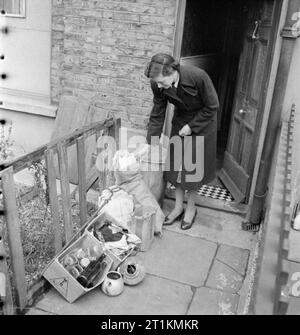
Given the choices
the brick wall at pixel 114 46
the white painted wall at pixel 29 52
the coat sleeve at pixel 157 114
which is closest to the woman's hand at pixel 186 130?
the coat sleeve at pixel 157 114

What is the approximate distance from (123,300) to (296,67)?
114 inches

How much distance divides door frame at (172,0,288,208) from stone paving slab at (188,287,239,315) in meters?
1.71

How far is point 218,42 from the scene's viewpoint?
7094 mm

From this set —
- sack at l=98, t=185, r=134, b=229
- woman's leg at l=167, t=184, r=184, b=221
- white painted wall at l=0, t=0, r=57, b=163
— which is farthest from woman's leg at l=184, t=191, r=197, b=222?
white painted wall at l=0, t=0, r=57, b=163

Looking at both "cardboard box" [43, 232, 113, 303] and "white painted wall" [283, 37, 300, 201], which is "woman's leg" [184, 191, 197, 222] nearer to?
"white painted wall" [283, 37, 300, 201]

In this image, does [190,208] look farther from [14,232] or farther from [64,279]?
[14,232]

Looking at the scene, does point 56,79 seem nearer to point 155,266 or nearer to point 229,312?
point 155,266

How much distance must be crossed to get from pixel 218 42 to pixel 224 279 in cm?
460

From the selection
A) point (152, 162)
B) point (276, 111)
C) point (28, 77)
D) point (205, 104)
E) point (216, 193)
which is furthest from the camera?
point (28, 77)

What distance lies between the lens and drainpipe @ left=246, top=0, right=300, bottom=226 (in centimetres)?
414

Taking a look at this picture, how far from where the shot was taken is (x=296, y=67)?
170 inches

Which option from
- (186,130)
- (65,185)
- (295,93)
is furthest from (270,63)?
(65,185)

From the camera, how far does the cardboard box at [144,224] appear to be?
399 cm

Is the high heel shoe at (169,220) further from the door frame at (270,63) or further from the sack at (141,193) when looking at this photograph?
the door frame at (270,63)
